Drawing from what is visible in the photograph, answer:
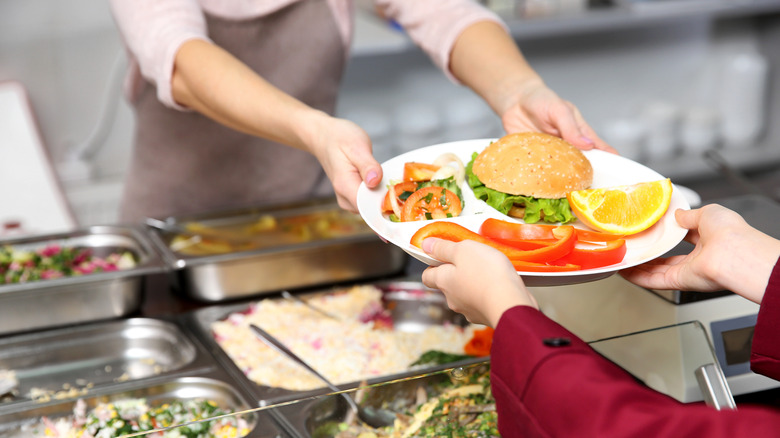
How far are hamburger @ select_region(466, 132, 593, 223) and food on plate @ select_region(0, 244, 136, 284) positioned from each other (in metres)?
0.83

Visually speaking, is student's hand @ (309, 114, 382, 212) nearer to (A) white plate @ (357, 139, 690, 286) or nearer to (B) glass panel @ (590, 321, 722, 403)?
(A) white plate @ (357, 139, 690, 286)

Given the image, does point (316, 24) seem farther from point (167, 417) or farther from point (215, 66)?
point (167, 417)

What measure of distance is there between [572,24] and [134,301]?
2320mm

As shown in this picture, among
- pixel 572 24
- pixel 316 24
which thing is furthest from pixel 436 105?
pixel 316 24

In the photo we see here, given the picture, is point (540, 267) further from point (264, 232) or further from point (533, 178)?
point (264, 232)

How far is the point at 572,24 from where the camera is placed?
3.28 metres

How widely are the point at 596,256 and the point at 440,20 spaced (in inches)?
40.9

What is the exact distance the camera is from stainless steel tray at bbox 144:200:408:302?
5.46 feet

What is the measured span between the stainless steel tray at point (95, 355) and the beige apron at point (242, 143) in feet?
2.05

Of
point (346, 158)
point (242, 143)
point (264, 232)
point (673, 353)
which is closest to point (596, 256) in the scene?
point (673, 353)

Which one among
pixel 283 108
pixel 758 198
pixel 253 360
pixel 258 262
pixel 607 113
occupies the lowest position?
pixel 607 113

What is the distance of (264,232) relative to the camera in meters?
1.88

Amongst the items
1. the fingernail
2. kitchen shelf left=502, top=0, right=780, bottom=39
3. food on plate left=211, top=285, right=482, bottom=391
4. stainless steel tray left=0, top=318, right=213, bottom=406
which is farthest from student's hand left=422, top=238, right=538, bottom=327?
kitchen shelf left=502, top=0, right=780, bottom=39

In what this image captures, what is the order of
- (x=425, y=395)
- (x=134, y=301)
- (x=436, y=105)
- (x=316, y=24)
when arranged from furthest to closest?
(x=436, y=105) → (x=316, y=24) → (x=134, y=301) → (x=425, y=395)
